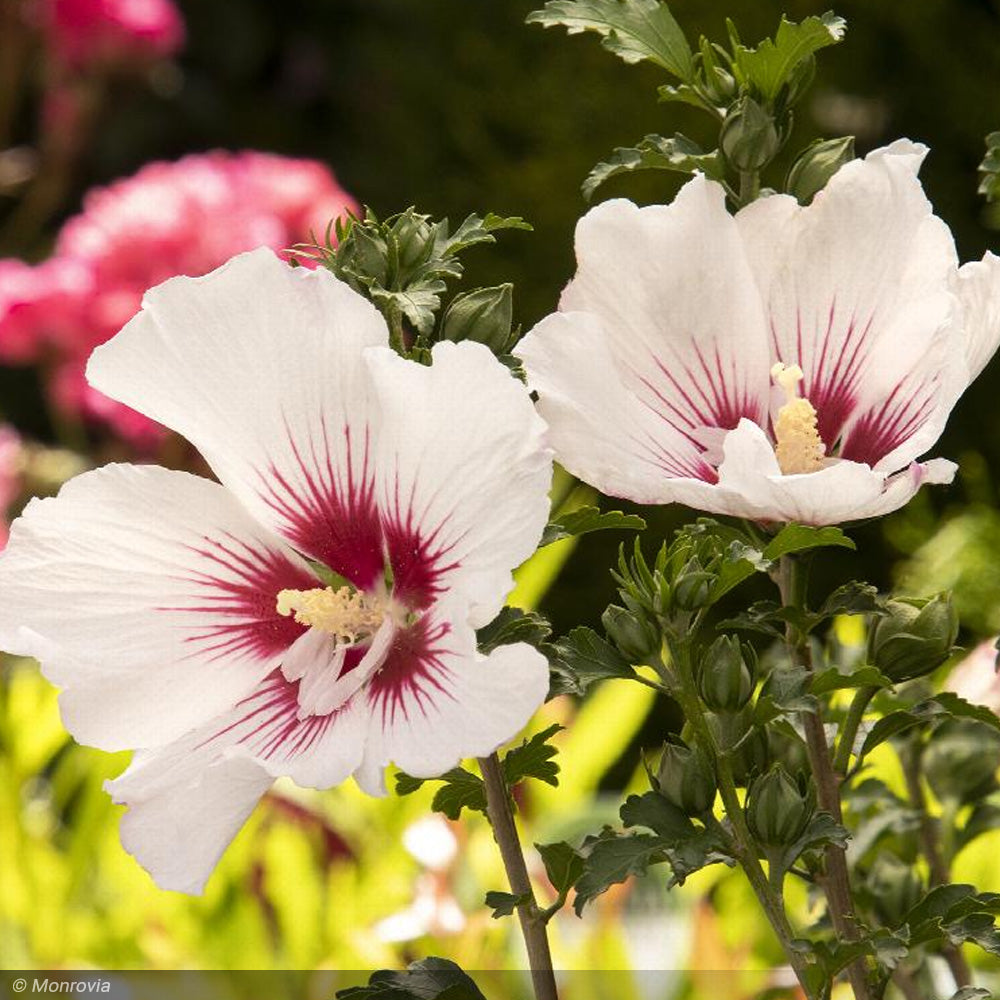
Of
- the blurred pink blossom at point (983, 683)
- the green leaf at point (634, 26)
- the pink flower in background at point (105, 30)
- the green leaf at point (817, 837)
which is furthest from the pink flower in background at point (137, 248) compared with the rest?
the green leaf at point (817, 837)

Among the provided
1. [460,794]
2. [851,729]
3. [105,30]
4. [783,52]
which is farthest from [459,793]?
[105,30]

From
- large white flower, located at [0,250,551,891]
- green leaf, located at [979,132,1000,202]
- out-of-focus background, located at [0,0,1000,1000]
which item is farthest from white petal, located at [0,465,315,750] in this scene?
out-of-focus background, located at [0,0,1000,1000]

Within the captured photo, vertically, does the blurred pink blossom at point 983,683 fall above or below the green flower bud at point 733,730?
above

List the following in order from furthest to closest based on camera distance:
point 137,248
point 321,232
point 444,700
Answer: point 321,232
point 137,248
point 444,700

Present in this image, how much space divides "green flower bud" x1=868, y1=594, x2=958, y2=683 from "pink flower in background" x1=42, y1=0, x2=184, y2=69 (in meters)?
1.98

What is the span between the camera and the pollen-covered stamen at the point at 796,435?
46 cm

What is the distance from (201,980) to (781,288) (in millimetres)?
793

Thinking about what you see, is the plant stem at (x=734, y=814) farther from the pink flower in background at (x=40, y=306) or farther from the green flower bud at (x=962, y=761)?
the pink flower in background at (x=40, y=306)

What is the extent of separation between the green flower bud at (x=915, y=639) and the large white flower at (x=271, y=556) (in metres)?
0.12

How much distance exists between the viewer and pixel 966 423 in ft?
8.26

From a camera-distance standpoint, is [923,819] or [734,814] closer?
[734,814]

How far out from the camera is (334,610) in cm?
45

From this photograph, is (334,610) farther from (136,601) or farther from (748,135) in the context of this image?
(748,135)

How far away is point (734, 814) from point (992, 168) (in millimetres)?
182
